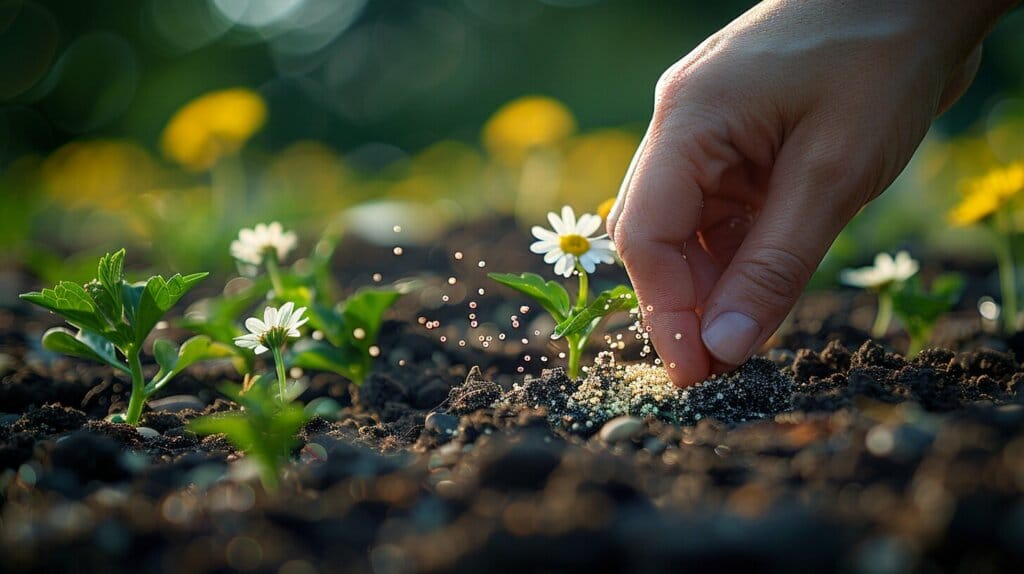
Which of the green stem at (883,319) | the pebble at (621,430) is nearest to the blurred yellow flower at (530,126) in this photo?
the green stem at (883,319)

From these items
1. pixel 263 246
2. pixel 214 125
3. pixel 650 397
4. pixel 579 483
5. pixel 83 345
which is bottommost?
pixel 579 483

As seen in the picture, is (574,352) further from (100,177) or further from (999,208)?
(100,177)

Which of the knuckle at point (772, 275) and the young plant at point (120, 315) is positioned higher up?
the young plant at point (120, 315)

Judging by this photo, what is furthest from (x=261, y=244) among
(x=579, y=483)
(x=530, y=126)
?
(x=530, y=126)

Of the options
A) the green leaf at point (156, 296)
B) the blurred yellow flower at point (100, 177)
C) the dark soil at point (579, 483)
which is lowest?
the dark soil at point (579, 483)

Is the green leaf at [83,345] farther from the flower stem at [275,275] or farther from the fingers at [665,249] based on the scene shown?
the fingers at [665,249]

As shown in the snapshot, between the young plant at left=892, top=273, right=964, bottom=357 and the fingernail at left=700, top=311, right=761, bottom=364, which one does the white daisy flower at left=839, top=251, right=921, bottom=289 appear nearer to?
the young plant at left=892, top=273, right=964, bottom=357
